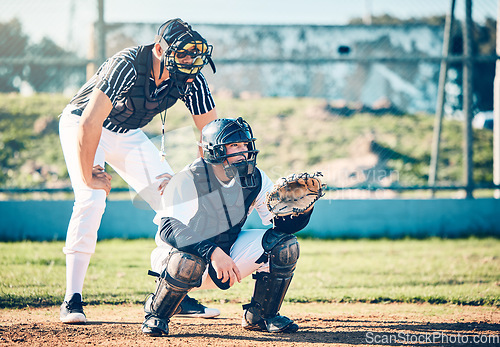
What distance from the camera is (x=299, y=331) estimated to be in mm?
3393

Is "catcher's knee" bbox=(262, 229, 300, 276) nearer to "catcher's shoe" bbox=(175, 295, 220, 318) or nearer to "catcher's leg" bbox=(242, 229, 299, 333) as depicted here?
"catcher's leg" bbox=(242, 229, 299, 333)

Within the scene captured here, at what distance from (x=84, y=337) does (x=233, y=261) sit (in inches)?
37.8

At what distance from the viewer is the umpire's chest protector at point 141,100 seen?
3482mm

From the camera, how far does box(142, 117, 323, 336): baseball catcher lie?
10.0ft

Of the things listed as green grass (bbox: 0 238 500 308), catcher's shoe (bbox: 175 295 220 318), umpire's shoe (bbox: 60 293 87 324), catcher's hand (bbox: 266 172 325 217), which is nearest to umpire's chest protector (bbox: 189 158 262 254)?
catcher's hand (bbox: 266 172 325 217)

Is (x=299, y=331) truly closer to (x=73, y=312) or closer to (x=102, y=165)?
(x=73, y=312)

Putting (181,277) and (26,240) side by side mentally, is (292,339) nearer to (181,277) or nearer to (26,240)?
(181,277)

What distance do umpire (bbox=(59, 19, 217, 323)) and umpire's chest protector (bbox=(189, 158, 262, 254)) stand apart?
439 mm

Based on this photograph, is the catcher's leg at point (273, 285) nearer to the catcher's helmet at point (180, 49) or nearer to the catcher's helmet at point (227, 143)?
the catcher's helmet at point (227, 143)

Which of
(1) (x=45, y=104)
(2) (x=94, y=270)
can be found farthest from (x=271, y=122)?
(2) (x=94, y=270)

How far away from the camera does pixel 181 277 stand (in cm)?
305

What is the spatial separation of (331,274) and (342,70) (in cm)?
→ 638

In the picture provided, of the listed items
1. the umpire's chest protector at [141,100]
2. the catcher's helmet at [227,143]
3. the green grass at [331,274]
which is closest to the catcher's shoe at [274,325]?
the catcher's helmet at [227,143]

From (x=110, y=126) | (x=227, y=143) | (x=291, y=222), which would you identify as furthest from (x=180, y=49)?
(x=291, y=222)
